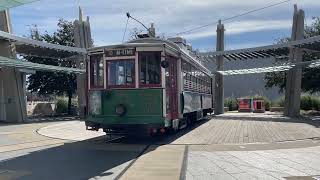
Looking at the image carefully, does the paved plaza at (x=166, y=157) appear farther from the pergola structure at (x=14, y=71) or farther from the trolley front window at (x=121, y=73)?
the pergola structure at (x=14, y=71)

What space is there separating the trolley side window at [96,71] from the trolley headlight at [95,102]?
26 centimetres

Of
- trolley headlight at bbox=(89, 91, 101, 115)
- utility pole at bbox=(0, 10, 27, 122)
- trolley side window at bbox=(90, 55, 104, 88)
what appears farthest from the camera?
utility pole at bbox=(0, 10, 27, 122)

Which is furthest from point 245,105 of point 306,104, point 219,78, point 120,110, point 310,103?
point 120,110

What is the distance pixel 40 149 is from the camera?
49.6 feet

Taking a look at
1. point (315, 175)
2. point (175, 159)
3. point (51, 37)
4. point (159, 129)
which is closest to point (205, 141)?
point (159, 129)

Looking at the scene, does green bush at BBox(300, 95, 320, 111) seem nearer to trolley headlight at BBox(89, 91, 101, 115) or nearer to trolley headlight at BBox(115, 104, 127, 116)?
trolley headlight at BBox(89, 91, 101, 115)

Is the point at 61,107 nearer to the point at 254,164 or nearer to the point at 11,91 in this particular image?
the point at 11,91

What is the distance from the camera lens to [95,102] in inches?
648

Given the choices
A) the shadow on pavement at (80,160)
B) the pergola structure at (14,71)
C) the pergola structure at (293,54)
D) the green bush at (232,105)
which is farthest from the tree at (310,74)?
the shadow on pavement at (80,160)

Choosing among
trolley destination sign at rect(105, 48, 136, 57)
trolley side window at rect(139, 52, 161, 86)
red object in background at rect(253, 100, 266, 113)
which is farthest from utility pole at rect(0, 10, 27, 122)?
red object in background at rect(253, 100, 266, 113)

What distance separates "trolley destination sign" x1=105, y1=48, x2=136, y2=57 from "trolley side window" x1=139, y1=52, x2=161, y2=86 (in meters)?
0.28

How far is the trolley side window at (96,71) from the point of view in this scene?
16.4 m

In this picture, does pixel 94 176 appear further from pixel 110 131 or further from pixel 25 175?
pixel 110 131

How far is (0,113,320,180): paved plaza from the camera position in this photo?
10.6 metres
